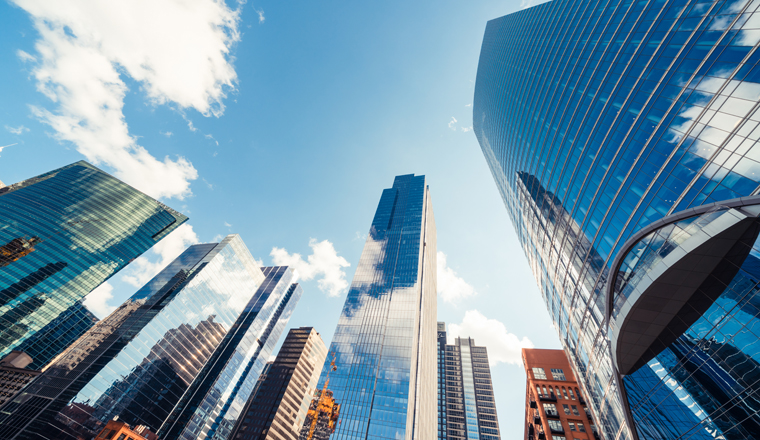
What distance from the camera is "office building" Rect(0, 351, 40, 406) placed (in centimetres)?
7806

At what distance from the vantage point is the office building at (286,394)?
114 metres

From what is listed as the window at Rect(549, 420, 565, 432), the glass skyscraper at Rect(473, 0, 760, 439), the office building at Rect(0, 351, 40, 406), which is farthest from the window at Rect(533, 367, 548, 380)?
the office building at Rect(0, 351, 40, 406)

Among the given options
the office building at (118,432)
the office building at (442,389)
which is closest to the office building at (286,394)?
the office building at (118,432)

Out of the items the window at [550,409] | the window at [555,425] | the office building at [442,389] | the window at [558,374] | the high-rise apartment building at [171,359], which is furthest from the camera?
the office building at [442,389]

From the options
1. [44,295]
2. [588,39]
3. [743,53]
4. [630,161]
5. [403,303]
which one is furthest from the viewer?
[403,303]

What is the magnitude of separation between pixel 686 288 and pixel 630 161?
1619 cm

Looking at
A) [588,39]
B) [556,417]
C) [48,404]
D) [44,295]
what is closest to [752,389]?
[556,417]

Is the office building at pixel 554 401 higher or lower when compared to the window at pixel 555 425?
higher

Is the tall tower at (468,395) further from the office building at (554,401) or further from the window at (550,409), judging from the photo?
the window at (550,409)

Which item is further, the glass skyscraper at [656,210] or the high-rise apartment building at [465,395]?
the high-rise apartment building at [465,395]

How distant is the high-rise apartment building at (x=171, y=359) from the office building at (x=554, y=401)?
350 feet

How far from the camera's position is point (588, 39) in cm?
4712

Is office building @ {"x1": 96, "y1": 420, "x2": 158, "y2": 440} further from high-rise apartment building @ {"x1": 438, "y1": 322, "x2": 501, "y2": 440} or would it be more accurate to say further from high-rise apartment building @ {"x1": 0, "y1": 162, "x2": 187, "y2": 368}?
high-rise apartment building @ {"x1": 438, "y1": 322, "x2": 501, "y2": 440}

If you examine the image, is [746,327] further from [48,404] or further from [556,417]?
[48,404]
